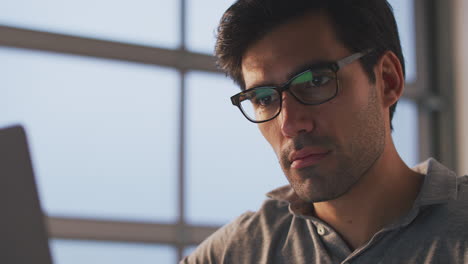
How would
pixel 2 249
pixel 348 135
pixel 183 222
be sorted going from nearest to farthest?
pixel 2 249, pixel 348 135, pixel 183 222

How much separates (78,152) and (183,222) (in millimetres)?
648

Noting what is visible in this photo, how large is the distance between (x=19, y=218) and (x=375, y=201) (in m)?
0.81

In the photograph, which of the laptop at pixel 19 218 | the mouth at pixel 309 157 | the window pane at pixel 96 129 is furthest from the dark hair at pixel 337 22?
the window pane at pixel 96 129

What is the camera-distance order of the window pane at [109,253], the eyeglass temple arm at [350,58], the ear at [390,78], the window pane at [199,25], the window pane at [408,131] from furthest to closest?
the window pane at [408,131], the window pane at [199,25], the window pane at [109,253], the ear at [390,78], the eyeglass temple arm at [350,58]

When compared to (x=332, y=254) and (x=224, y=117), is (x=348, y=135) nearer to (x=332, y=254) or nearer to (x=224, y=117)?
(x=332, y=254)

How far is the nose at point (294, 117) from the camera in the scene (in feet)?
A: 4.35

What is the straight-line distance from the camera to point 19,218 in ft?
2.91

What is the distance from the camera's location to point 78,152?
2.94m

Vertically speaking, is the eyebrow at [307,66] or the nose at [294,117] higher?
the eyebrow at [307,66]

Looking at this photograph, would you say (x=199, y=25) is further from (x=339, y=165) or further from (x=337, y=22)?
(x=339, y=165)

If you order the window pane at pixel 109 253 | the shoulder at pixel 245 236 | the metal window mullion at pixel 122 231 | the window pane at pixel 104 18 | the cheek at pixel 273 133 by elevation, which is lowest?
the window pane at pixel 109 253

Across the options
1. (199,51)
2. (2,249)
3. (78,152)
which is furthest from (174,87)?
(2,249)

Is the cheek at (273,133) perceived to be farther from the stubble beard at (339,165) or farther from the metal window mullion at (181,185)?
the metal window mullion at (181,185)

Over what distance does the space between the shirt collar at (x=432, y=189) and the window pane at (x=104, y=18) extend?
1.81 metres
